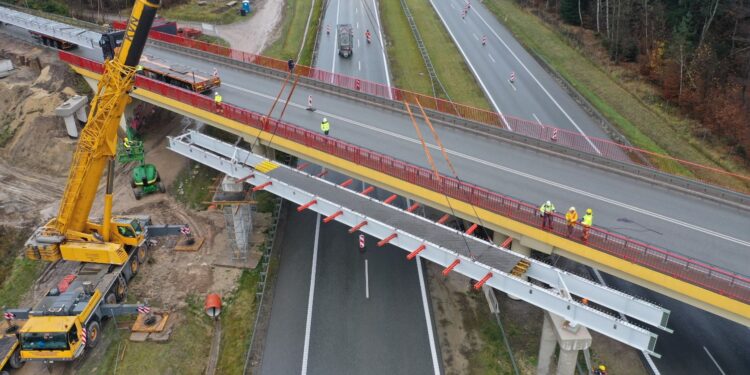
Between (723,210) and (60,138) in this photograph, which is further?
(60,138)

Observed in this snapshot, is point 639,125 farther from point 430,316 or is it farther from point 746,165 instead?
point 430,316

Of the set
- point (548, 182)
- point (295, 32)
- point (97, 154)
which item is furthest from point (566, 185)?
point (295, 32)

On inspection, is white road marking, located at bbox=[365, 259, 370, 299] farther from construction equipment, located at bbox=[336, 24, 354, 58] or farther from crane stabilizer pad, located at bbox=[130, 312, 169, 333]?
construction equipment, located at bbox=[336, 24, 354, 58]

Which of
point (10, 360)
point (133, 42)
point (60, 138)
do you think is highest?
point (133, 42)

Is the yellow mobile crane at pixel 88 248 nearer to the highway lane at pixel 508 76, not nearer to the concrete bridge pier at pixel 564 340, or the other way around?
the concrete bridge pier at pixel 564 340

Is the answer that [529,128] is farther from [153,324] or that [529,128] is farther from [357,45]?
[357,45]

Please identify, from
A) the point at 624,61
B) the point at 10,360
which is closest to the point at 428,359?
the point at 10,360

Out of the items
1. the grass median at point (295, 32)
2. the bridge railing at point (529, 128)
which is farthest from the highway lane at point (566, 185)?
the grass median at point (295, 32)
